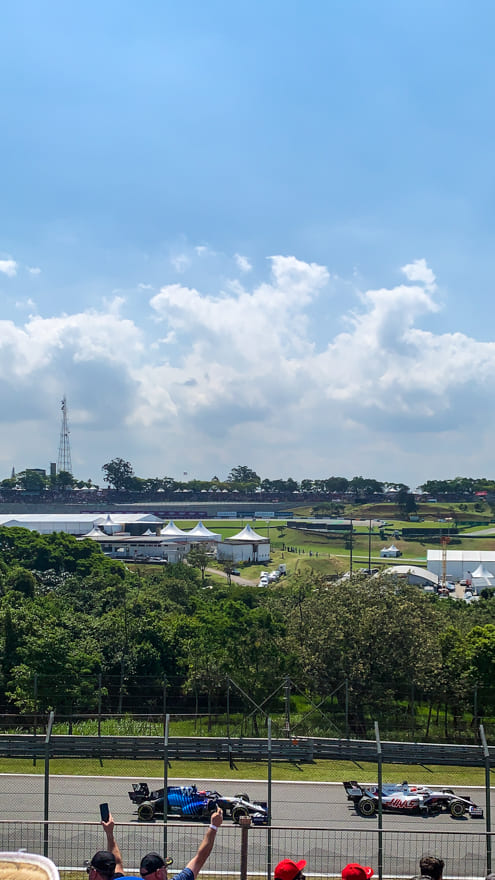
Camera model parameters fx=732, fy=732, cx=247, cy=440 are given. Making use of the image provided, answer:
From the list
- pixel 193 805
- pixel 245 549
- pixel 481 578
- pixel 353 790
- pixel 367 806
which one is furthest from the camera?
pixel 245 549

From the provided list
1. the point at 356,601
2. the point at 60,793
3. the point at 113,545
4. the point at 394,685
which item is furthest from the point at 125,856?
the point at 113,545

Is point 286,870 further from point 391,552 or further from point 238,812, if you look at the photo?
point 391,552

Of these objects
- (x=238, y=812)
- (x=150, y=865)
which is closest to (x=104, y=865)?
(x=150, y=865)

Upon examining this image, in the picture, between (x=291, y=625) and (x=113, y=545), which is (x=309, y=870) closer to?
(x=291, y=625)

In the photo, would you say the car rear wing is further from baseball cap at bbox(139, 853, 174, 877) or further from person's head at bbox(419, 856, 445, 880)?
baseball cap at bbox(139, 853, 174, 877)

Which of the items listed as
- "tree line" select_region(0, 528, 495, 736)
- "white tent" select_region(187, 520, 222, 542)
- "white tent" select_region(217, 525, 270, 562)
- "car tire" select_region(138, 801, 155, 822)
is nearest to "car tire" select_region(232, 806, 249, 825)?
"car tire" select_region(138, 801, 155, 822)

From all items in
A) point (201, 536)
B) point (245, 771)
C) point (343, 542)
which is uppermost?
point (245, 771)

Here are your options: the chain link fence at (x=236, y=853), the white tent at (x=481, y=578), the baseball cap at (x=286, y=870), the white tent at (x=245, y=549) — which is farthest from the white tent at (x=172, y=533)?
the baseball cap at (x=286, y=870)
